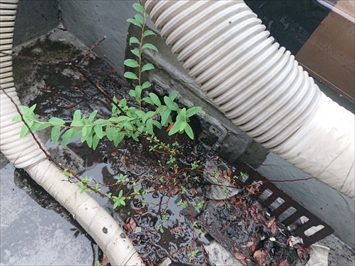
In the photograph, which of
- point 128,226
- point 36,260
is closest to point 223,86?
point 128,226

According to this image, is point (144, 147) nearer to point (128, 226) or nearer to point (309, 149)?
point (128, 226)

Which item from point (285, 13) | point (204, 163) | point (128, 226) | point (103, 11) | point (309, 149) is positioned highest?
point (285, 13)

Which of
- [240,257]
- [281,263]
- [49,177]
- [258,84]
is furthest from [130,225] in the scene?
[258,84]

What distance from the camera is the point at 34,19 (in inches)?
120

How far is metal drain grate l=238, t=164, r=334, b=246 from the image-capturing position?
222 cm

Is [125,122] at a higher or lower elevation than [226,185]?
higher

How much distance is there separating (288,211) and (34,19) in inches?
120

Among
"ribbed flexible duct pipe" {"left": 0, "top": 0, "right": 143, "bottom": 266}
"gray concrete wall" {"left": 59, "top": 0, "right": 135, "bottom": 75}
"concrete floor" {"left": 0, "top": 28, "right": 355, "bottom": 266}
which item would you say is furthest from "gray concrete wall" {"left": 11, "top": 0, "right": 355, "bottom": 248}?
"ribbed flexible duct pipe" {"left": 0, "top": 0, "right": 143, "bottom": 266}

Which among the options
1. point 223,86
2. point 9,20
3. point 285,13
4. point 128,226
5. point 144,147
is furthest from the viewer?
point 144,147

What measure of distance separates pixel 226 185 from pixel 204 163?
1.01 feet

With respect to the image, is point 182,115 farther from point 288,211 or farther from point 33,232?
point 33,232

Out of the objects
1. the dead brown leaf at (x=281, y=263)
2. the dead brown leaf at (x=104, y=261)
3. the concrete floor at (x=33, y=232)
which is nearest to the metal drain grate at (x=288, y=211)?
the dead brown leaf at (x=281, y=263)

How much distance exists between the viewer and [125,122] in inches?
74.4

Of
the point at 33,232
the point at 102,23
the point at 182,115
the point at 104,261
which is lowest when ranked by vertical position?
the point at 33,232
